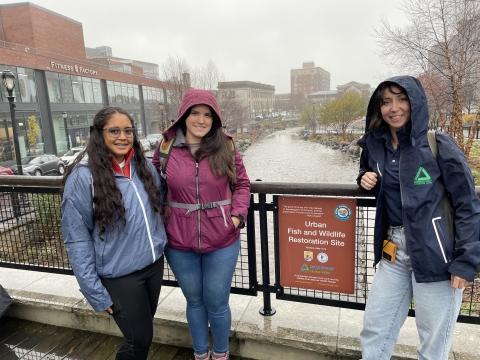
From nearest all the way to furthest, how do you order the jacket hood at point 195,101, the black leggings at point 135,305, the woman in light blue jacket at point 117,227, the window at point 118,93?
the woman in light blue jacket at point 117,227 → the black leggings at point 135,305 → the jacket hood at point 195,101 → the window at point 118,93

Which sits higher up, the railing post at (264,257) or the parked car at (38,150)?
the railing post at (264,257)

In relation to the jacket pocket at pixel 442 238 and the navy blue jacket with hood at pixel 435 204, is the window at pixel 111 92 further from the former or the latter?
the jacket pocket at pixel 442 238

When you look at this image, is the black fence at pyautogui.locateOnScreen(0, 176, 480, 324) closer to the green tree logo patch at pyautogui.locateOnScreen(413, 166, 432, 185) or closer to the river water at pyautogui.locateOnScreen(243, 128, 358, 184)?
the green tree logo patch at pyautogui.locateOnScreen(413, 166, 432, 185)

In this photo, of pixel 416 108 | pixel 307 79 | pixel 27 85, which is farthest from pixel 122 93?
pixel 307 79

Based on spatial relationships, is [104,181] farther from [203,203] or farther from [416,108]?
[416,108]

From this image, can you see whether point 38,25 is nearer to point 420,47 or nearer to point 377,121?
point 420,47

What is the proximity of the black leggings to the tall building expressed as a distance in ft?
534

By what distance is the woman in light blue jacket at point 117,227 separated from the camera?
1.81 meters

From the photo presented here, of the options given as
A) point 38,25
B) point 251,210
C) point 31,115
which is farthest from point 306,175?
point 38,25

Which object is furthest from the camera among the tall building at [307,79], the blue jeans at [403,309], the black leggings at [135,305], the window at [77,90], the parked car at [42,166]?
the tall building at [307,79]

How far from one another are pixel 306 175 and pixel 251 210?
1903 cm

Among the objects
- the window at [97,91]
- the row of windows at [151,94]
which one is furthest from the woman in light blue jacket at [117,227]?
the row of windows at [151,94]

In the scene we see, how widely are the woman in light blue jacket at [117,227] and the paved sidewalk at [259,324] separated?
0.78 m

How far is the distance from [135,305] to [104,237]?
436 millimetres
